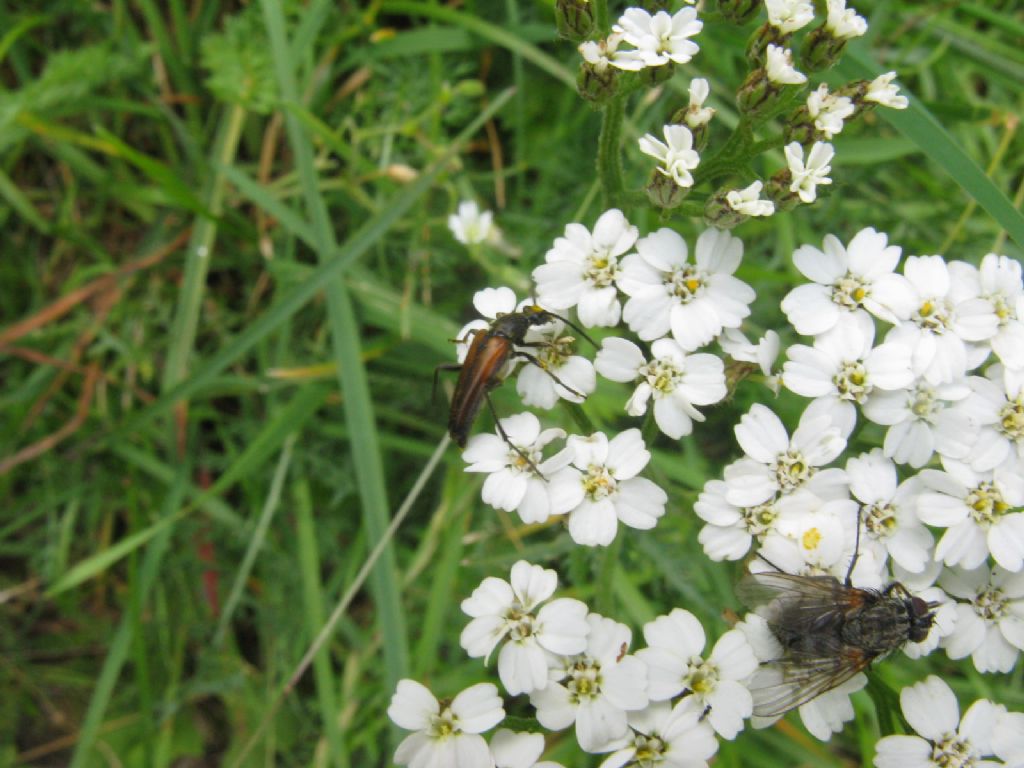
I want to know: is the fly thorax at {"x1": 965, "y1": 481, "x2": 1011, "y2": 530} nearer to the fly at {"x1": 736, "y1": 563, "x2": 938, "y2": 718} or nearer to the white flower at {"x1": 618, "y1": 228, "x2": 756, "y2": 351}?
the fly at {"x1": 736, "y1": 563, "x2": 938, "y2": 718}

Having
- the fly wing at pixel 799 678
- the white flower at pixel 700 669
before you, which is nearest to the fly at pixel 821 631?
the fly wing at pixel 799 678

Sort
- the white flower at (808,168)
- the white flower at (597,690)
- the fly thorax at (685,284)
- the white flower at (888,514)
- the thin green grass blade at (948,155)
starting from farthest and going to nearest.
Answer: the thin green grass blade at (948,155), the fly thorax at (685,284), the white flower at (888,514), the white flower at (808,168), the white flower at (597,690)

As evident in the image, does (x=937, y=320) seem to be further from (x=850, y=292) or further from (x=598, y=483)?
(x=598, y=483)

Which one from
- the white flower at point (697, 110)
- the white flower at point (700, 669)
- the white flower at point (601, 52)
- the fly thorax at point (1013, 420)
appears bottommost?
the white flower at point (700, 669)

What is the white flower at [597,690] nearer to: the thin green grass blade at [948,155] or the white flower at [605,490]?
the white flower at [605,490]

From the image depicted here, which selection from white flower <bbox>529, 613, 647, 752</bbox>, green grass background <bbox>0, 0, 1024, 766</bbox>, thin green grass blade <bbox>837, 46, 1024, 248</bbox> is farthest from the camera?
green grass background <bbox>0, 0, 1024, 766</bbox>

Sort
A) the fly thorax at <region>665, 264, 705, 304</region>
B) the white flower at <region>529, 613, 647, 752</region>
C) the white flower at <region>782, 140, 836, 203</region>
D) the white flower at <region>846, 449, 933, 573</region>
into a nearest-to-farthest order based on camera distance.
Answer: the white flower at <region>529, 613, 647, 752</region>
the white flower at <region>782, 140, 836, 203</region>
the white flower at <region>846, 449, 933, 573</region>
the fly thorax at <region>665, 264, 705, 304</region>

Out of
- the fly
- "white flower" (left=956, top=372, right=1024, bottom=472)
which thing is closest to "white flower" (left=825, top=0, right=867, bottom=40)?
"white flower" (left=956, top=372, right=1024, bottom=472)
